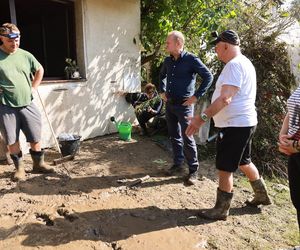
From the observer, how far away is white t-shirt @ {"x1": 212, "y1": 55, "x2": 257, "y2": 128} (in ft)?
9.14

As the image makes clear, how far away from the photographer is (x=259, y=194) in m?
3.46

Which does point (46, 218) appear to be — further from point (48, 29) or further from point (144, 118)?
point (48, 29)

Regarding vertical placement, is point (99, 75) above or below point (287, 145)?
above

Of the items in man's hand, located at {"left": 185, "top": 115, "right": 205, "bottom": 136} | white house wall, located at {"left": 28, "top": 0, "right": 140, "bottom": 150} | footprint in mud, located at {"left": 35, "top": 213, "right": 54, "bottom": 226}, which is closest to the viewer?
man's hand, located at {"left": 185, "top": 115, "right": 205, "bottom": 136}

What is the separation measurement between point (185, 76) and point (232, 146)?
4.34ft

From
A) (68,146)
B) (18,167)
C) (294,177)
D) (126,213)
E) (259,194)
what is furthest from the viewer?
(68,146)

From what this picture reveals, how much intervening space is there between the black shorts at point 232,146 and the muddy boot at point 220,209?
1.00 feet

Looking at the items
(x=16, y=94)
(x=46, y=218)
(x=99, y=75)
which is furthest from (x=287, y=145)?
(x=99, y=75)

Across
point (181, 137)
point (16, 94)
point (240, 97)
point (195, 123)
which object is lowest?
point (181, 137)

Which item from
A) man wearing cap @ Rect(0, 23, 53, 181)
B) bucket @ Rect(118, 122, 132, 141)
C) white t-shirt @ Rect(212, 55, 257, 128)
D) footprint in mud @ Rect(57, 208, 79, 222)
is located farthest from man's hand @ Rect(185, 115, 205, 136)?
bucket @ Rect(118, 122, 132, 141)

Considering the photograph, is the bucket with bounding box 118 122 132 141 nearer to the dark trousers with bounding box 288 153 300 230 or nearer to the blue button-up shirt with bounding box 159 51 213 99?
the blue button-up shirt with bounding box 159 51 213 99

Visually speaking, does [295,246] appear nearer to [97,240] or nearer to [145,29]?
[97,240]

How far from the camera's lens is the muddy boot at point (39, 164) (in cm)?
416

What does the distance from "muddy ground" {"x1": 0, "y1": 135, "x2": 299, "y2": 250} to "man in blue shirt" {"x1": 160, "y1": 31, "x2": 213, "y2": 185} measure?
531 millimetres
